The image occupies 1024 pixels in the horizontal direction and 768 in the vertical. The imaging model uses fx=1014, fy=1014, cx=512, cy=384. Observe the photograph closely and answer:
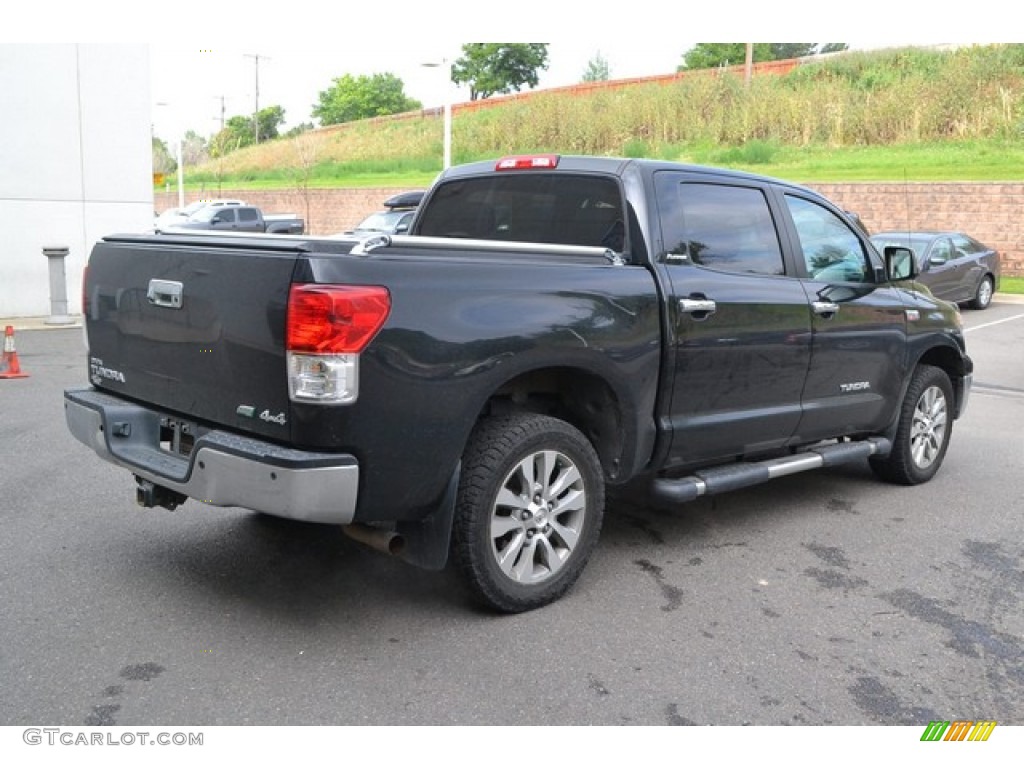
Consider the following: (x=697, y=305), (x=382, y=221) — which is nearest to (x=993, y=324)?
(x=697, y=305)

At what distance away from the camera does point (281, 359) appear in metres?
3.65

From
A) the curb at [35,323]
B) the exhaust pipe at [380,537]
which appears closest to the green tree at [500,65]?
the curb at [35,323]

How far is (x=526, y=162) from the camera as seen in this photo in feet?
17.2

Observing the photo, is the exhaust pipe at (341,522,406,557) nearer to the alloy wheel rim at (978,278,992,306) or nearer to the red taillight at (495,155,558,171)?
the red taillight at (495,155,558,171)

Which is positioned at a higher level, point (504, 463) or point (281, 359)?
point (281, 359)

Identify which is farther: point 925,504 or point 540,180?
point 925,504

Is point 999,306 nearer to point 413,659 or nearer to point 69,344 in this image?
point 69,344

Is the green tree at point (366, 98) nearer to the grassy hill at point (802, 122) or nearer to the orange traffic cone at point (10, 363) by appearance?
the grassy hill at point (802, 122)

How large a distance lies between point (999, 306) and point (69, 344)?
15971mm

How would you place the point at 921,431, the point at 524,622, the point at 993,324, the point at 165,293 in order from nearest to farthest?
the point at 165,293 < the point at 524,622 < the point at 921,431 < the point at 993,324

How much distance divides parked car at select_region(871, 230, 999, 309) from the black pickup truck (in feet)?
35.6

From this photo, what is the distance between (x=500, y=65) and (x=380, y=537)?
6715 cm

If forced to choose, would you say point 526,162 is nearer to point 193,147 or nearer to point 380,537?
point 380,537

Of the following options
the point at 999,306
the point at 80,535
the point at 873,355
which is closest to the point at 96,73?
the point at 80,535
